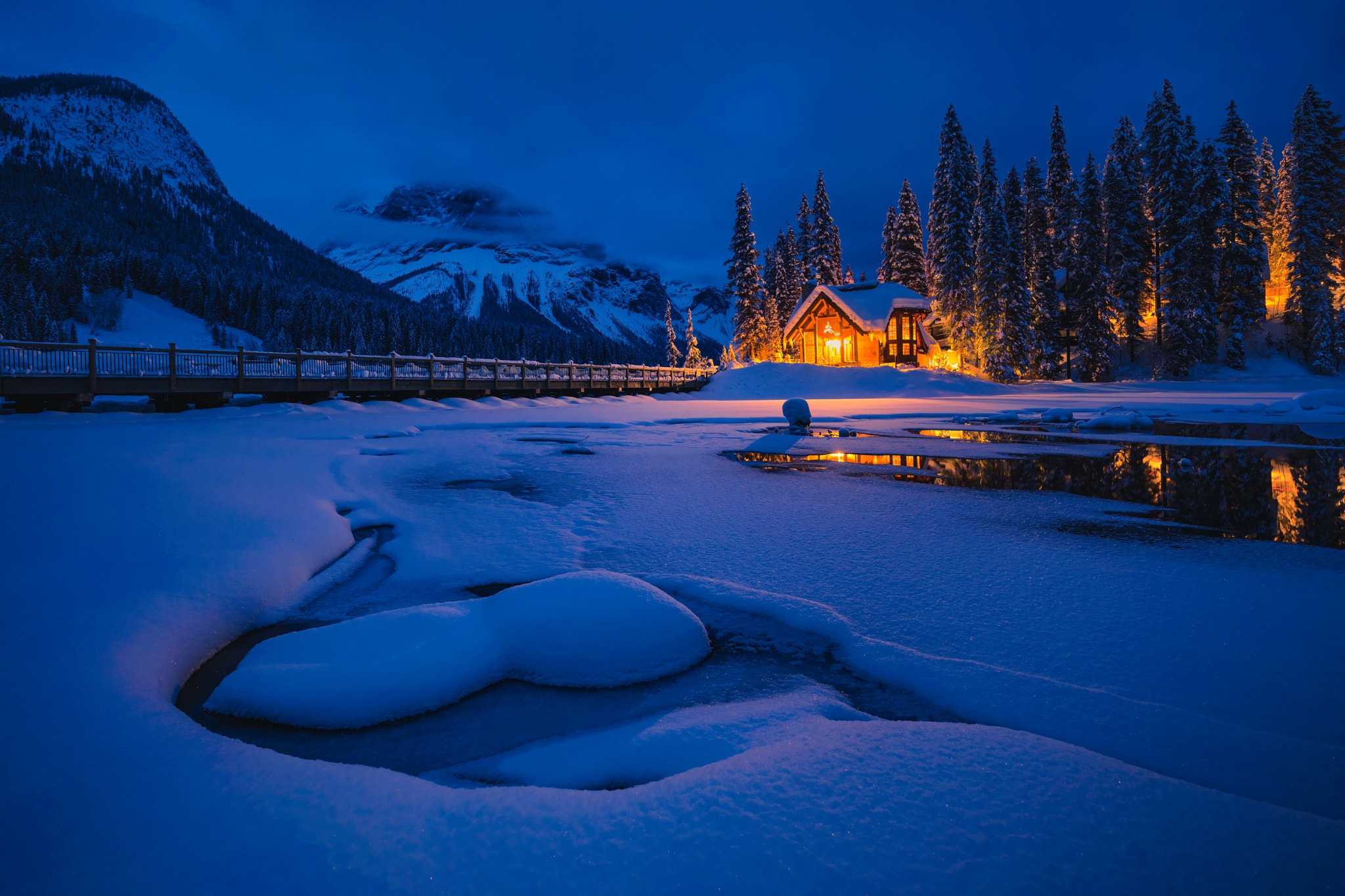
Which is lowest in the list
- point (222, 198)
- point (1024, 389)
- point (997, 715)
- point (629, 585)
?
point (997, 715)

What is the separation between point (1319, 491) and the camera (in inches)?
246

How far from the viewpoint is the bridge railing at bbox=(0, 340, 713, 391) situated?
14.6 m

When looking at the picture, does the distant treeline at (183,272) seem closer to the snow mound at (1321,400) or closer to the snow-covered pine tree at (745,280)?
the snow-covered pine tree at (745,280)

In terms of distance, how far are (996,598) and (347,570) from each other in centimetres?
442

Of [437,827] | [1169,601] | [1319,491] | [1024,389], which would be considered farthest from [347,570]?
[1024,389]

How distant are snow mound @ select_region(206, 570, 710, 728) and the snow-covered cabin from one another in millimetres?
35954

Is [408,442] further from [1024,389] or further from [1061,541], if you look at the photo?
[1024,389]

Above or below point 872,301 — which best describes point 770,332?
above

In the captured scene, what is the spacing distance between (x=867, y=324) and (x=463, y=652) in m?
38.5

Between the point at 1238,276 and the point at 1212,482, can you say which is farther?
the point at 1238,276

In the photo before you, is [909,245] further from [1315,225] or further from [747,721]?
[747,721]

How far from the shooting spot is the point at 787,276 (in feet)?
199

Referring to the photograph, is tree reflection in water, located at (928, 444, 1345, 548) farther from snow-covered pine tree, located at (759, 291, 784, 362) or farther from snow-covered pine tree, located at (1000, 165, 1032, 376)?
snow-covered pine tree, located at (759, 291, 784, 362)

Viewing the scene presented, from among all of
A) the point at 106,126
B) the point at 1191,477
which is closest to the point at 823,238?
the point at 1191,477
